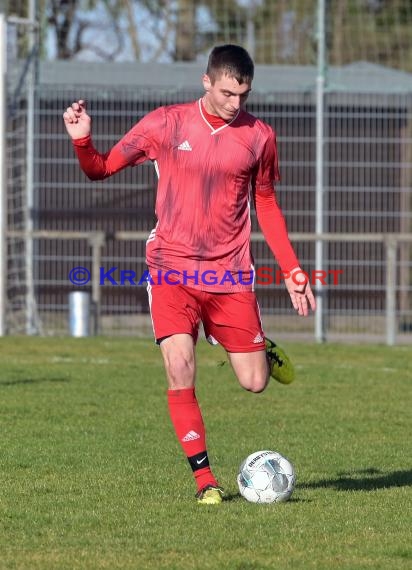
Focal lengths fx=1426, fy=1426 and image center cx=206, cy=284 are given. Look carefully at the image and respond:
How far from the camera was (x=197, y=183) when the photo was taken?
712cm

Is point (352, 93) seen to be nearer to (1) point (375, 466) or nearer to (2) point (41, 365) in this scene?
(2) point (41, 365)

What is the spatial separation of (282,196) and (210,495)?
12.1 meters

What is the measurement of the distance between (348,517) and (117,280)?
40.2ft

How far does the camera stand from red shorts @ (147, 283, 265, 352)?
712 cm

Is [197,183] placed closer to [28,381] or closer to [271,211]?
[271,211]

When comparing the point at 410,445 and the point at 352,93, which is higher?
the point at 352,93

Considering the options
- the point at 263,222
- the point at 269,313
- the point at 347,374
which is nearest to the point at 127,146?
the point at 263,222

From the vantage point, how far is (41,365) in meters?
Result: 14.1

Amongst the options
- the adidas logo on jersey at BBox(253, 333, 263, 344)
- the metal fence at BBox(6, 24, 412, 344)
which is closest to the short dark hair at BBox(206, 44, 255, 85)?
the adidas logo on jersey at BBox(253, 333, 263, 344)

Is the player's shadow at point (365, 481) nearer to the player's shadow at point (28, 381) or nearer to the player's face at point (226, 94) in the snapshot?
the player's face at point (226, 94)

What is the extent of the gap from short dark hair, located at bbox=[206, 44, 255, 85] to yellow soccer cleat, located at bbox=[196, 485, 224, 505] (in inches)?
77.8

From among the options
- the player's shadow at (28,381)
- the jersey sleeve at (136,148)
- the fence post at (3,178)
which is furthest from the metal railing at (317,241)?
the jersey sleeve at (136,148)

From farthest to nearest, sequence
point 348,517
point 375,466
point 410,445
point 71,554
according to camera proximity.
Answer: point 410,445
point 375,466
point 348,517
point 71,554

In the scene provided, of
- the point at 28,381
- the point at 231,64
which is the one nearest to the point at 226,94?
the point at 231,64
